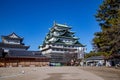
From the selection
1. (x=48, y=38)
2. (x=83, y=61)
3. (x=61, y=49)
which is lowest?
(x=83, y=61)

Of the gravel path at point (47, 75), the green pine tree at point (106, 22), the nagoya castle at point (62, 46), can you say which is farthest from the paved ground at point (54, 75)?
the nagoya castle at point (62, 46)

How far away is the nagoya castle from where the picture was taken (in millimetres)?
67312

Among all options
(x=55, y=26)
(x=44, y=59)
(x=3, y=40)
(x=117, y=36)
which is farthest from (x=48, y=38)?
(x=117, y=36)

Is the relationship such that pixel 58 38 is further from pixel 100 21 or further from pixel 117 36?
pixel 117 36

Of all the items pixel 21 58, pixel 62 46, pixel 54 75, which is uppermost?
pixel 62 46

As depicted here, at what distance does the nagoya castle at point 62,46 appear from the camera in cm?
6731

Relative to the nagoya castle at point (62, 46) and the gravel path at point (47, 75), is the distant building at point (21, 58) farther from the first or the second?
the gravel path at point (47, 75)

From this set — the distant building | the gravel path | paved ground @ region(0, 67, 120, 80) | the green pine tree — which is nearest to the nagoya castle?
the distant building

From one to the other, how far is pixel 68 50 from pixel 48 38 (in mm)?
12549

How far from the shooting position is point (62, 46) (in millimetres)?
75438

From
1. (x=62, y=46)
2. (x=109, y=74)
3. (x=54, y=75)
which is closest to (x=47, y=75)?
(x=54, y=75)

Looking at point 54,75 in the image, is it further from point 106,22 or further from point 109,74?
point 106,22

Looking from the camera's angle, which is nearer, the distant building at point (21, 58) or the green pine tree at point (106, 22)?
the green pine tree at point (106, 22)

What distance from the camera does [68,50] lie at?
247 ft
